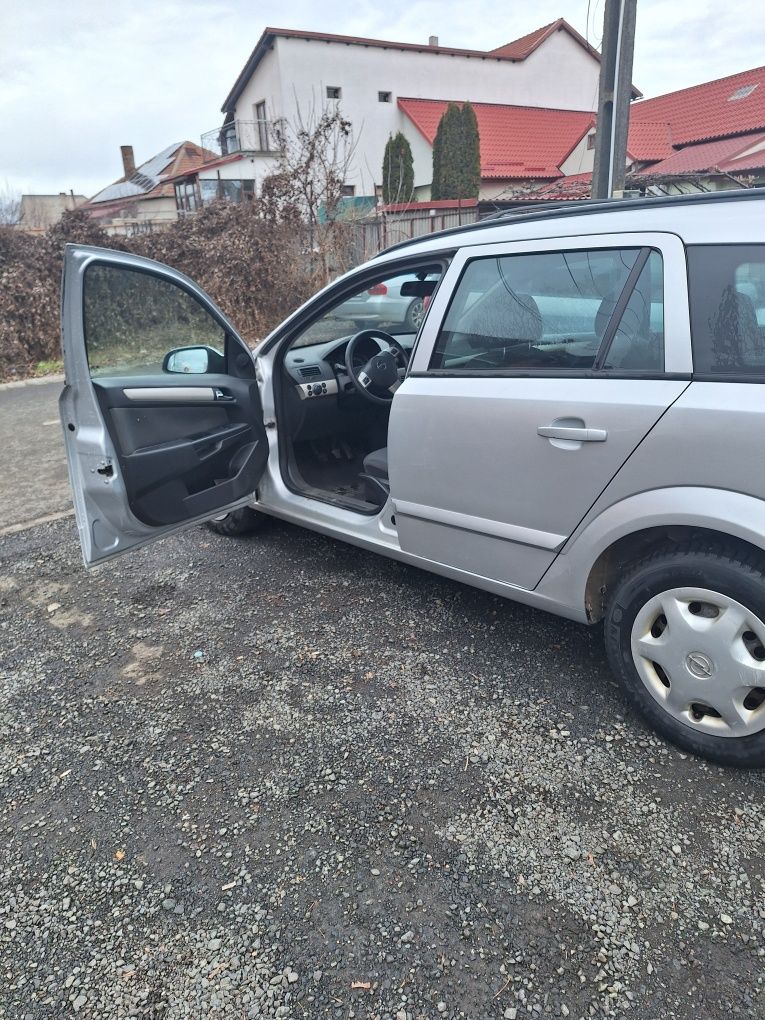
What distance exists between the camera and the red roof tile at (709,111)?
884 inches

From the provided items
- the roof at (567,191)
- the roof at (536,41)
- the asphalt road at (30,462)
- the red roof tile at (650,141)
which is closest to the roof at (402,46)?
the roof at (536,41)

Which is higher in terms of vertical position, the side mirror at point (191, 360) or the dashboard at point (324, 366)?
the side mirror at point (191, 360)

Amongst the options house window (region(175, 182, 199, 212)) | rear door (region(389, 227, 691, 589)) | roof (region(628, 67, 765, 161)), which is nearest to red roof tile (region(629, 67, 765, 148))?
roof (region(628, 67, 765, 161))

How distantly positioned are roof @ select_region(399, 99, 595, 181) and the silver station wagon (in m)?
24.8

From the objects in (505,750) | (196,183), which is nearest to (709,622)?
(505,750)

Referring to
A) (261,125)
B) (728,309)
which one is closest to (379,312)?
(728,309)

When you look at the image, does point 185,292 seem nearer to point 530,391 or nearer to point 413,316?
point 413,316

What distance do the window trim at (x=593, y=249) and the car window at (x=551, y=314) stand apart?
0.07 ft

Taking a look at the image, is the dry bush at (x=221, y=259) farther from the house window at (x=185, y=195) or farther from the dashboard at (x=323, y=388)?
the house window at (x=185, y=195)

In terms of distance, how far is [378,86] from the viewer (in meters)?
27.8

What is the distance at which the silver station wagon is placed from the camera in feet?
6.58

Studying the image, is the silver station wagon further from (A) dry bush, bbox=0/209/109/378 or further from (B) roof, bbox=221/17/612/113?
(B) roof, bbox=221/17/612/113

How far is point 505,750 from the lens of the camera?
2314 mm

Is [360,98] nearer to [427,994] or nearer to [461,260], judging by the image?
[461,260]
